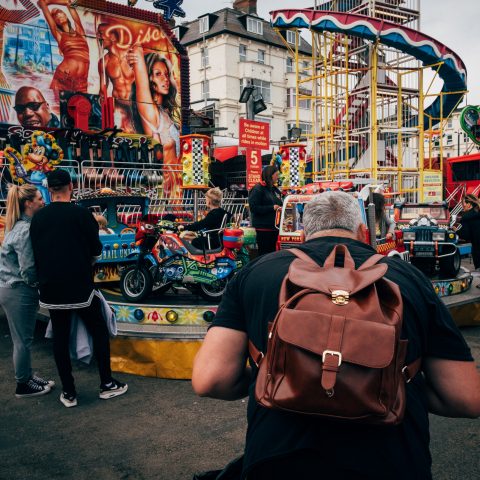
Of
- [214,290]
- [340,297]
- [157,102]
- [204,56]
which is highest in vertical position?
[204,56]

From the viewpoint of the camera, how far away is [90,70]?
1712cm

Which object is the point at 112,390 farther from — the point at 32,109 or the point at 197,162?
the point at 32,109

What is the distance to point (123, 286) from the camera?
6832 mm

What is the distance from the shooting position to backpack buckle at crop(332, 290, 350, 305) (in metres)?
1.43

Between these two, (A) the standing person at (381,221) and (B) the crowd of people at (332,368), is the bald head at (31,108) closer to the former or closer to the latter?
(A) the standing person at (381,221)

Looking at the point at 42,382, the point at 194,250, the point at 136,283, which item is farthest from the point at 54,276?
the point at 194,250

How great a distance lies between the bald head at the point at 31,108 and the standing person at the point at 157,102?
330cm

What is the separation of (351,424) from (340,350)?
28 cm

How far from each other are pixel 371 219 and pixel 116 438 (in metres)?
3.89

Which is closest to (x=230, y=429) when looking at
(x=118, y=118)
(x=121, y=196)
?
(x=121, y=196)

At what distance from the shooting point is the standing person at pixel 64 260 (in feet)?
14.5

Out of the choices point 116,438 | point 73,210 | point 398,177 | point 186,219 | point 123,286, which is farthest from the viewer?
point 398,177

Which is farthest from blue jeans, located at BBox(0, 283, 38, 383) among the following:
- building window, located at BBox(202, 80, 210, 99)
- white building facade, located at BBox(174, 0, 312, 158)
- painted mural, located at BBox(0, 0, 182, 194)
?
building window, located at BBox(202, 80, 210, 99)

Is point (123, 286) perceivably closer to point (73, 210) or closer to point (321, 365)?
point (73, 210)
